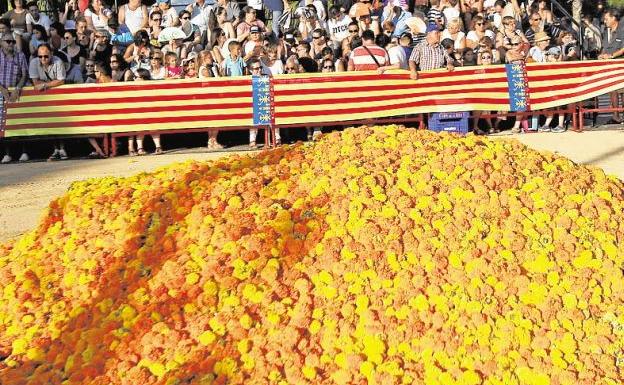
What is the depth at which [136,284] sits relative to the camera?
4.59 meters

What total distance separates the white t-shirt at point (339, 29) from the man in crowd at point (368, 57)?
122 centimetres

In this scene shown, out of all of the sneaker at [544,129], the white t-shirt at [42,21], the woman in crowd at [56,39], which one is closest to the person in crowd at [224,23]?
the woman in crowd at [56,39]

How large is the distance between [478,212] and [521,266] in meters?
0.45

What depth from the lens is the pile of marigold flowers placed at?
13.1 ft

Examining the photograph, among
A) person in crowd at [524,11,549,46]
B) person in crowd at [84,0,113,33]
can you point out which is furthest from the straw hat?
person in crowd at [84,0,113,33]

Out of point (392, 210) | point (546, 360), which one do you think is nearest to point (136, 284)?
point (392, 210)

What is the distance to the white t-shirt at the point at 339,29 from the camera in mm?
14531

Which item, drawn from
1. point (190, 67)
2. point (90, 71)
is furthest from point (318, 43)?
point (90, 71)

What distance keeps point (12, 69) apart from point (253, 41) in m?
3.85

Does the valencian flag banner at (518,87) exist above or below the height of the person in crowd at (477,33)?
below

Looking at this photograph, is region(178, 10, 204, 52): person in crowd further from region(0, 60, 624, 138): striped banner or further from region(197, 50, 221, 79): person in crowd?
region(0, 60, 624, 138): striped banner

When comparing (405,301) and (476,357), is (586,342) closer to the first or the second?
(476,357)

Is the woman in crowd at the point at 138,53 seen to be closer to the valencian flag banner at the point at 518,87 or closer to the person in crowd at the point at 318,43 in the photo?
the person in crowd at the point at 318,43

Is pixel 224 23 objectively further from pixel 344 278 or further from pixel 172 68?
pixel 344 278
